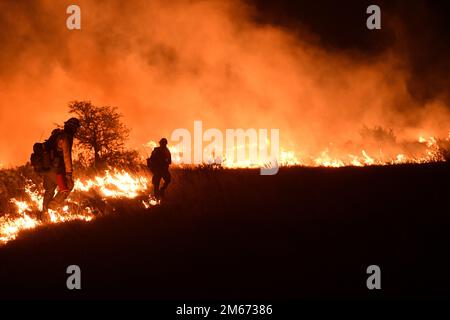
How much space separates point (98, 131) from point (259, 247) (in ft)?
36.9

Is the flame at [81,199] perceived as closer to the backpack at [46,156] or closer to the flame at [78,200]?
the flame at [78,200]

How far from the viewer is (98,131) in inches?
670

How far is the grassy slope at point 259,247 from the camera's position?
242 inches

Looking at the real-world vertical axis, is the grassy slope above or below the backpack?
below

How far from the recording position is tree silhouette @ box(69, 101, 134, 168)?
55.4 feet

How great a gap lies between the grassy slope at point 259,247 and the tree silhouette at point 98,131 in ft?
23.0

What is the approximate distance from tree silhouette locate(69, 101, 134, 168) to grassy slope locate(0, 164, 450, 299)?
7021mm

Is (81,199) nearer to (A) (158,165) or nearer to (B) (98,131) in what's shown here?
(A) (158,165)

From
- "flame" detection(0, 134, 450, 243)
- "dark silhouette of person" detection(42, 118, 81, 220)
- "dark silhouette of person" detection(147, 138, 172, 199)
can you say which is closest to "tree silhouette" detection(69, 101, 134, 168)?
"flame" detection(0, 134, 450, 243)

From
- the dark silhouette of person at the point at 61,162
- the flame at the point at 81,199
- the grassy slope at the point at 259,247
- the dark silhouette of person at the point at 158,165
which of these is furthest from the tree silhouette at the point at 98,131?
the grassy slope at the point at 259,247

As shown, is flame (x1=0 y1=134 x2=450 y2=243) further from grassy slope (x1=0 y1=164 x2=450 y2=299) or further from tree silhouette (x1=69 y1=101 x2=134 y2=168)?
tree silhouette (x1=69 y1=101 x2=134 y2=168)

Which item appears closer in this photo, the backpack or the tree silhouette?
the backpack

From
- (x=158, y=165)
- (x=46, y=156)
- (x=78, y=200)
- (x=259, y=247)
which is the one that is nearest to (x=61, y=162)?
(x=46, y=156)
